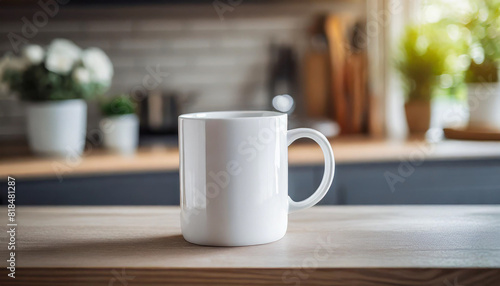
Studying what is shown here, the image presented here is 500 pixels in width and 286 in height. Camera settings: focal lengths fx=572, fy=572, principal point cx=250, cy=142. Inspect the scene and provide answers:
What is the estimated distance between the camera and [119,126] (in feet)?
6.95

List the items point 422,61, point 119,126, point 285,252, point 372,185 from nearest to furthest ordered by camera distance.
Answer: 1. point 285,252
2. point 372,185
3. point 119,126
4. point 422,61

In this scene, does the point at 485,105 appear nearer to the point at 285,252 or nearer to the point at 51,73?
the point at 51,73

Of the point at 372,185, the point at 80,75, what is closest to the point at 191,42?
the point at 80,75

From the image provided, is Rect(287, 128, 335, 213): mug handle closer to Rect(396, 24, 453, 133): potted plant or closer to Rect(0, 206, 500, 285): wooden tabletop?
Rect(0, 206, 500, 285): wooden tabletop

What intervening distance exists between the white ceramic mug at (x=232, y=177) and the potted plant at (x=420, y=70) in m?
1.79

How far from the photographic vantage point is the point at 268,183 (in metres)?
0.65

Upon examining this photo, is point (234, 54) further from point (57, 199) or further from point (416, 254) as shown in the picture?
point (416, 254)

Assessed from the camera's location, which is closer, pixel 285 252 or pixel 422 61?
pixel 285 252

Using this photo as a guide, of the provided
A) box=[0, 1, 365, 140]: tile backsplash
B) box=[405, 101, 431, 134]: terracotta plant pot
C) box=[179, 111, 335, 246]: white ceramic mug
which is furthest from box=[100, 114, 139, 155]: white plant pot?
box=[179, 111, 335, 246]: white ceramic mug

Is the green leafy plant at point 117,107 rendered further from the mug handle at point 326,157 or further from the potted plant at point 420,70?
the mug handle at point 326,157

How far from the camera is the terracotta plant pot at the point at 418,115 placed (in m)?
2.32

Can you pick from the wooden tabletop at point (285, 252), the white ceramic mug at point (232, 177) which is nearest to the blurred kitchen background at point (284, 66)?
the wooden tabletop at point (285, 252)

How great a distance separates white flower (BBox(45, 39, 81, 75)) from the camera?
76.0 inches

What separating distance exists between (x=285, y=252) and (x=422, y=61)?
6.09 ft
